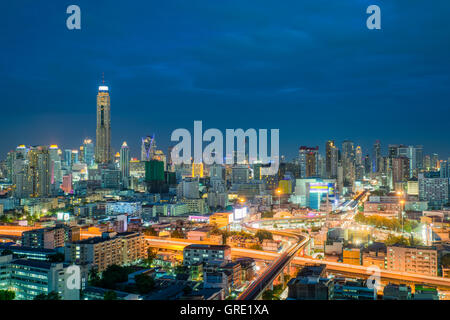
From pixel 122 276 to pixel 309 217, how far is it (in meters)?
10.0

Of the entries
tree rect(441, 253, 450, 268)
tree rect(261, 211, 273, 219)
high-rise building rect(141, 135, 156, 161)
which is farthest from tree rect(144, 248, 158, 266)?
high-rise building rect(141, 135, 156, 161)

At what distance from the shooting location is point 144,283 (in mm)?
5574

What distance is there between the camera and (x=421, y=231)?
11383mm

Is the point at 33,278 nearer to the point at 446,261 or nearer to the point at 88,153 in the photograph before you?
the point at 446,261

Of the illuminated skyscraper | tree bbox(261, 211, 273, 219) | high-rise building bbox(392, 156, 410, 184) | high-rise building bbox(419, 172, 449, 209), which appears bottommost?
tree bbox(261, 211, 273, 219)

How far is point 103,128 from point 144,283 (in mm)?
26553

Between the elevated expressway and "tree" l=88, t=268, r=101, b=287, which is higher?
"tree" l=88, t=268, r=101, b=287

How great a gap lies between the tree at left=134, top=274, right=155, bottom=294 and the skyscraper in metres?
26.0

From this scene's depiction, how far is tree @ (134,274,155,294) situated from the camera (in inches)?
215

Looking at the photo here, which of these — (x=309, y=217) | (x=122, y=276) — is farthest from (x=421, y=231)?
(x=122, y=276)

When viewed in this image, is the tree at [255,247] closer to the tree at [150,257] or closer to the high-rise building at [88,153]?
the tree at [150,257]

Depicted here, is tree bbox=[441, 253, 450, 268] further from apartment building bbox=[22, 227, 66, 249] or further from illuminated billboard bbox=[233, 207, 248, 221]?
apartment building bbox=[22, 227, 66, 249]

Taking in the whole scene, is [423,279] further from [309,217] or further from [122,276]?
[309,217]

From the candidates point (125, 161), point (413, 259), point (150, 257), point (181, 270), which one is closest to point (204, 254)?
point (181, 270)
